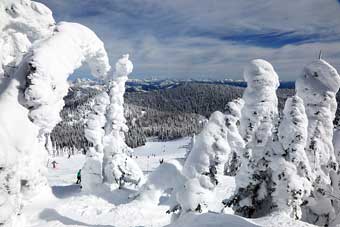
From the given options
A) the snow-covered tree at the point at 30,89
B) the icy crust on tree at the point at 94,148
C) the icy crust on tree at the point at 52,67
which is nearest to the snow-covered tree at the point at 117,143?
the icy crust on tree at the point at 94,148

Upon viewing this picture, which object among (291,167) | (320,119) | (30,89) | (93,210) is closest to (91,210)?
(93,210)

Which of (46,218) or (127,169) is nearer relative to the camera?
(46,218)

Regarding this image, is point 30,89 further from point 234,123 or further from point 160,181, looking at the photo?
point 160,181

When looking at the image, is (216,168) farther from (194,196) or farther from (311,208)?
(311,208)

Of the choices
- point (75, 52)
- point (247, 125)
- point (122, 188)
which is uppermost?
point (75, 52)

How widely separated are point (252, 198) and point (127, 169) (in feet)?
38.8

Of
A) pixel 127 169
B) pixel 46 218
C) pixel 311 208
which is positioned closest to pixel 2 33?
pixel 46 218

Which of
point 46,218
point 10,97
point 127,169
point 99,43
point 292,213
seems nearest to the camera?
point 10,97

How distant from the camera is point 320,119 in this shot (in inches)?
727

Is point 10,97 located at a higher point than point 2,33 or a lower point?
lower

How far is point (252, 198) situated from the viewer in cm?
1619

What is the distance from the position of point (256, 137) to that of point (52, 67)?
11.9m

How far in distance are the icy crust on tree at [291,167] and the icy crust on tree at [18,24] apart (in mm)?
11461

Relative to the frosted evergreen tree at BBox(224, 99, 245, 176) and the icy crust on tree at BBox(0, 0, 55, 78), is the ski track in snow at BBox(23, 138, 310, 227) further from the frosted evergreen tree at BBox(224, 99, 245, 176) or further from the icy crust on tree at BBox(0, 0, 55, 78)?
the icy crust on tree at BBox(0, 0, 55, 78)
